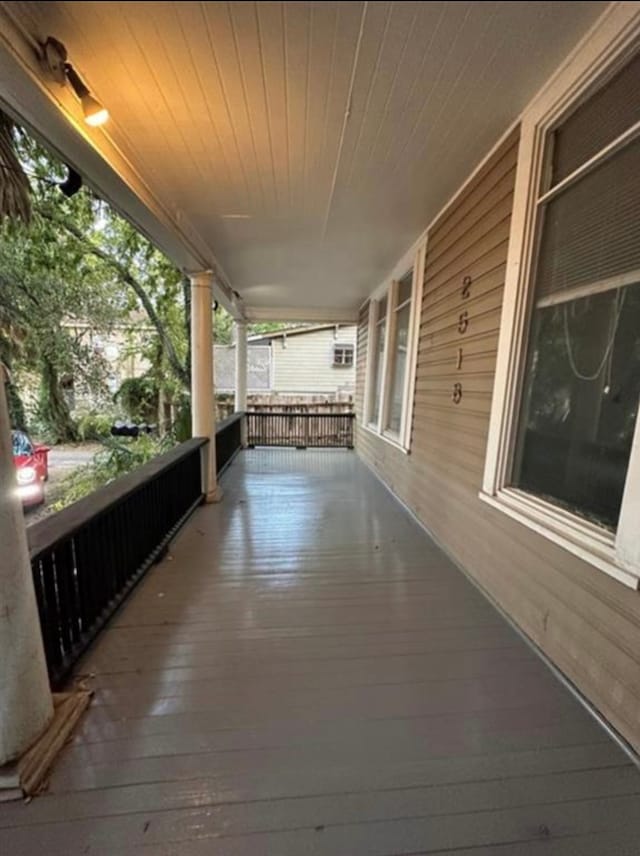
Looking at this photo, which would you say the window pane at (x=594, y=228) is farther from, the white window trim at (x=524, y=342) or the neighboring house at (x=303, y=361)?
the neighboring house at (x=303, y=361)

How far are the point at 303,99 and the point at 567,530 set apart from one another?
2.36 m

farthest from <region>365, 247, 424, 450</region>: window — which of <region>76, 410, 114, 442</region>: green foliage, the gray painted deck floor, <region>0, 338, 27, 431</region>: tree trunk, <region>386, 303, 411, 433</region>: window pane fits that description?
<region>76, 410, 114, 442</region>: green foliage

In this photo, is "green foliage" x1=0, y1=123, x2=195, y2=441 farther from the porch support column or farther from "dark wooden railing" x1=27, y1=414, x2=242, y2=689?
"dark wooden railing" x1=27, y1=414, x2=242, y2=689

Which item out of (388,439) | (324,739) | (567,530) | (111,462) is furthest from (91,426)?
(567,530)

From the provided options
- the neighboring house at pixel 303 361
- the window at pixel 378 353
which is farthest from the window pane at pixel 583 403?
the neighboring house at pixel 303 361

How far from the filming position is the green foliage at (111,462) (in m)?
5.48

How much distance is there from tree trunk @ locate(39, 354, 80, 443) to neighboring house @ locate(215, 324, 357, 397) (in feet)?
→ 19.2

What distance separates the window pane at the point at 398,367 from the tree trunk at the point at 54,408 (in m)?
4.82

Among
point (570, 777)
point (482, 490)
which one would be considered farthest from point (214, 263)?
point (570, 777)

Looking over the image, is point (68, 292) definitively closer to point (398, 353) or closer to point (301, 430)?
point (398, 353)

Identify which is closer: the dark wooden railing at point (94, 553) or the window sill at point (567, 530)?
the window sill at point (567, 530)

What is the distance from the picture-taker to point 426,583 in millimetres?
2682

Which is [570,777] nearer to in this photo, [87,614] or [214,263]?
[87,614]

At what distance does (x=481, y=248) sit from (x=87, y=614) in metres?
3.18
